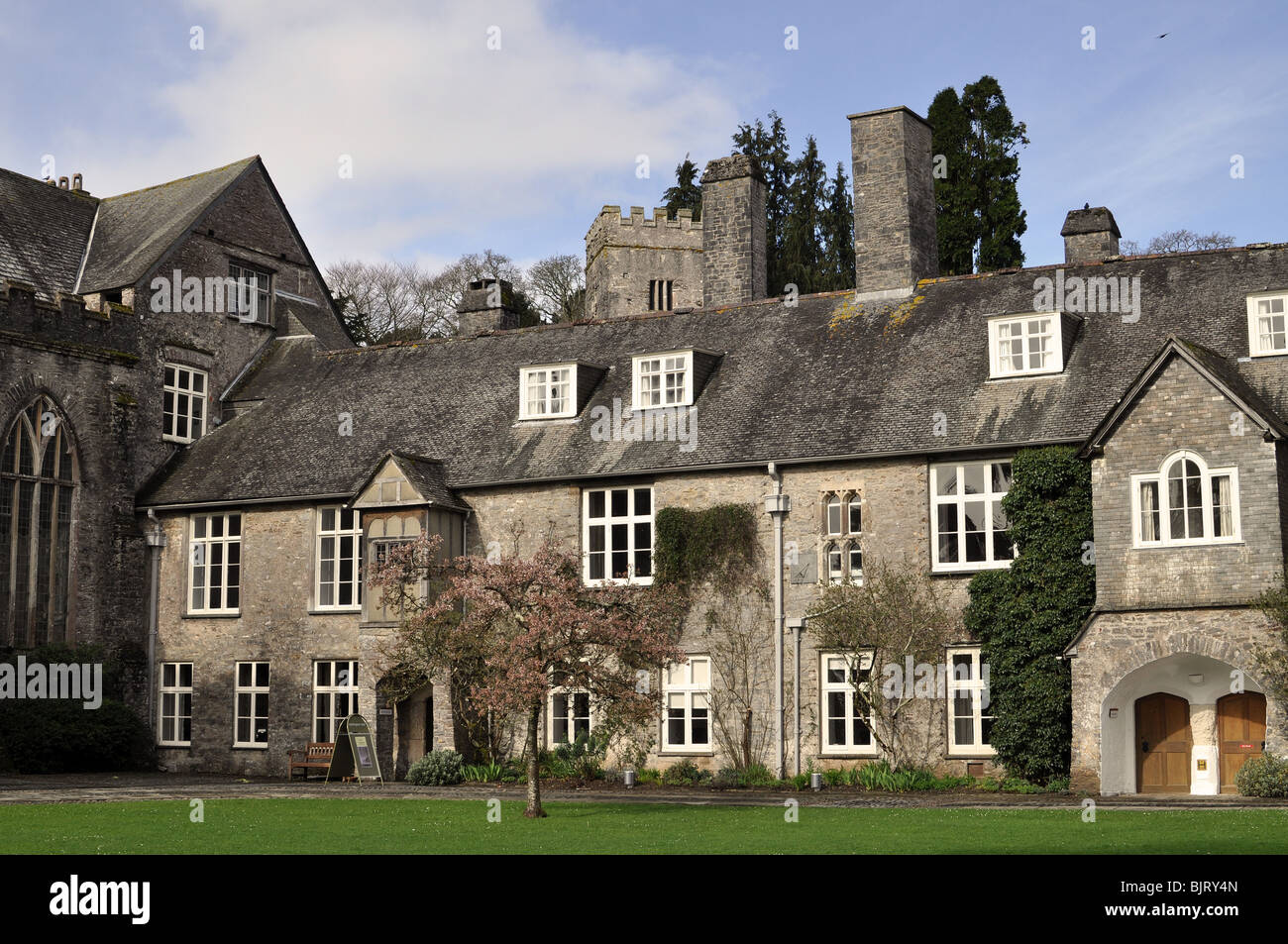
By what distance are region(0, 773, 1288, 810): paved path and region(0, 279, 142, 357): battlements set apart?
895 centimetres

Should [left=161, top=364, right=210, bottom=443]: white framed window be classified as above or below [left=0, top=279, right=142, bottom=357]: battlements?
below

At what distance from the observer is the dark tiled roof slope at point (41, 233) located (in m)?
32.8

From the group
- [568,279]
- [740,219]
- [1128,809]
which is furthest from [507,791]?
[568,279]

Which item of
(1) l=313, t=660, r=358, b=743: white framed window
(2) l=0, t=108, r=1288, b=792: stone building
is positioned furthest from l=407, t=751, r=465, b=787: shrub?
(1) l=313, t=660, r=358, b=743: white framed window

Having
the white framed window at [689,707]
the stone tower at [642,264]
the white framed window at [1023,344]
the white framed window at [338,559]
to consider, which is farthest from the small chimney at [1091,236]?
the stone tower at [642,264]

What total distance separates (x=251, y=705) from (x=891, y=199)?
16344mm

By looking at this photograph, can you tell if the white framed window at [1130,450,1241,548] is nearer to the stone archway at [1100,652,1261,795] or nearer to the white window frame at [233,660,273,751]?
the stone archway at [1100,652,1261,795]

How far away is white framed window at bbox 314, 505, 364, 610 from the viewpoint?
1174 inches

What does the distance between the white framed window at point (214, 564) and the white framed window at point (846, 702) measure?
12.6 m

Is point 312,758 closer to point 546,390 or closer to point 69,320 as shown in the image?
point 546,390

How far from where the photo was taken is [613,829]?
57.6 feet

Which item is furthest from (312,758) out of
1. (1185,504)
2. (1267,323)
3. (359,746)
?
(1267,323)

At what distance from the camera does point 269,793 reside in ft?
79.4

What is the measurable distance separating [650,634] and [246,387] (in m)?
17.5
